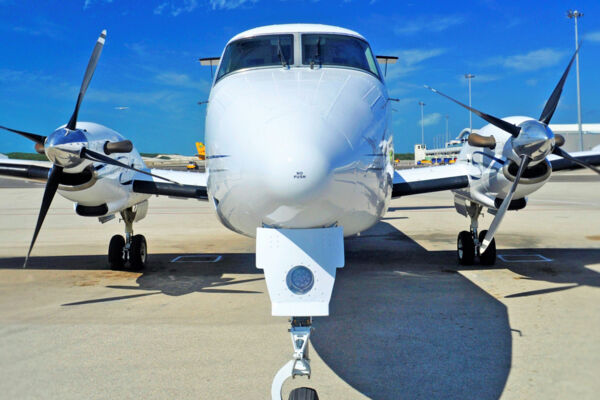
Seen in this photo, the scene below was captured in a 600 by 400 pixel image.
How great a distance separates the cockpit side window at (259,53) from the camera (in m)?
4.82

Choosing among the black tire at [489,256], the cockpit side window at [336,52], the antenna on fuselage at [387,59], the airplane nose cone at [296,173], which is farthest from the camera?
the black tire at [489,256]

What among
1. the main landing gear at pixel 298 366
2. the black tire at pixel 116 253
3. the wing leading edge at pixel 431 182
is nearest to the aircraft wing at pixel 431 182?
the wing leading edge at pixel 431 182

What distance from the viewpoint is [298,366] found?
Result: 11.8ft

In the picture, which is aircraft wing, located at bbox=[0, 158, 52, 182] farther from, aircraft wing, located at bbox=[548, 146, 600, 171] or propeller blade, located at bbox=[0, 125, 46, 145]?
aircraft wing, located at bbox=[548, 146, 600, 171]

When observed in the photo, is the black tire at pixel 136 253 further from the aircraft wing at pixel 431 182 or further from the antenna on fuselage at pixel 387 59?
the antenna on fuselage at pixel 387 59

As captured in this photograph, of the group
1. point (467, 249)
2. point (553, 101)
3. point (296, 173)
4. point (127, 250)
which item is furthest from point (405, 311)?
point (127, 250)

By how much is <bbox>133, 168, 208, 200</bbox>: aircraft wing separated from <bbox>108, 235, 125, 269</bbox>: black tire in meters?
1.27

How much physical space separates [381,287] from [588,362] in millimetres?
3180

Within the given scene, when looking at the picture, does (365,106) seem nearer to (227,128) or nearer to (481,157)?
(227,128)

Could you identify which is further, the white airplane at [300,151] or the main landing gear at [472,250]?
the main landing gear at [472,250]

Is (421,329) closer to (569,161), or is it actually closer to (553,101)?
(553,101)

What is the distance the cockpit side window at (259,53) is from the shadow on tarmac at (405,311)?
284 cm

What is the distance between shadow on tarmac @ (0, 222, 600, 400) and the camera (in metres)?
4.14

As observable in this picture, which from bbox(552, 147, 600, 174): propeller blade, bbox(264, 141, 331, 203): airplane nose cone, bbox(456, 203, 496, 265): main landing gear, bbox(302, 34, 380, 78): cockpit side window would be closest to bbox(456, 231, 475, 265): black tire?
bbox(456, 203, 496, 265): main landing gear
